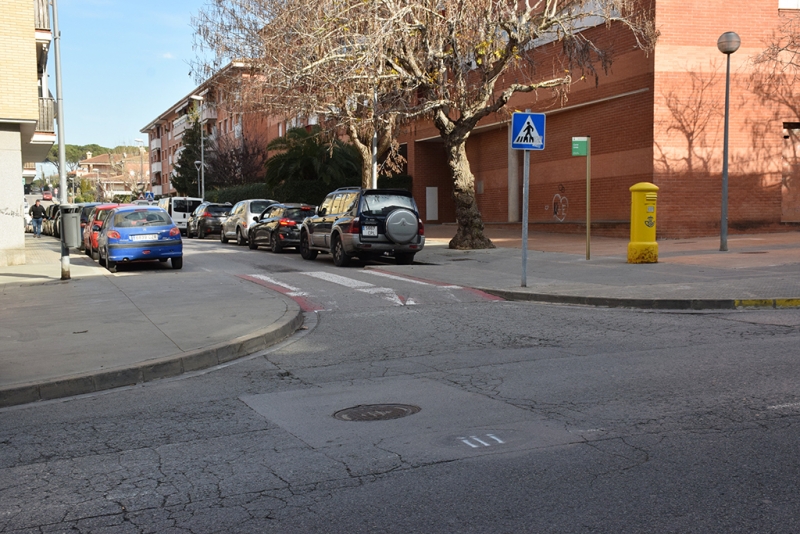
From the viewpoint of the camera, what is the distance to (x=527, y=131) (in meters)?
13.0

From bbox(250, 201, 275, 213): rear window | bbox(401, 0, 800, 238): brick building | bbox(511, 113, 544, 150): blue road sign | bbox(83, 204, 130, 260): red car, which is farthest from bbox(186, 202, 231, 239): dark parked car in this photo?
bbox(511, 113, 544, 150): blue road sign

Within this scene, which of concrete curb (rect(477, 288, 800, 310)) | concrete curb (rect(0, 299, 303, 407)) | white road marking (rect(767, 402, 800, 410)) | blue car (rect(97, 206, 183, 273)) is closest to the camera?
white road marking (rect(767, 402, 800, 410))

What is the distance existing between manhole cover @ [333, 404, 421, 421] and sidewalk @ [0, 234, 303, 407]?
258 centimetres

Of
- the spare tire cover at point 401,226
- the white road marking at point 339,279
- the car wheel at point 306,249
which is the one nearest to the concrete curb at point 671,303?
the white road marking at point 339,279

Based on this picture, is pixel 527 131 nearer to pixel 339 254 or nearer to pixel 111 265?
pixel 339 254

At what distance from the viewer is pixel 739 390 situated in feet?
20.3

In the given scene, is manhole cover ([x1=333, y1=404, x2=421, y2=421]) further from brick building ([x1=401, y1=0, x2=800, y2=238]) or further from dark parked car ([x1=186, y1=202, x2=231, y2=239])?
dark parked car ([x1=186, y1=202, x2=231, y2=239])

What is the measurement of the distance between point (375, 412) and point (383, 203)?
1256 cm

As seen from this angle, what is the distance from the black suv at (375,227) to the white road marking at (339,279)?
150 centimetres

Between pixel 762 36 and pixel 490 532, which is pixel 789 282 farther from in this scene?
pixel 762 36

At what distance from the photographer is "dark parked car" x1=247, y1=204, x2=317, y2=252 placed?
23.8 meters

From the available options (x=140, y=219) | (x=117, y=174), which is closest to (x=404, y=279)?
(x=140, y=219)

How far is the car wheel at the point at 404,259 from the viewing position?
19031mm

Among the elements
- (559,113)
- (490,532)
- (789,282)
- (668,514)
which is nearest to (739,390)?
(668,514)
